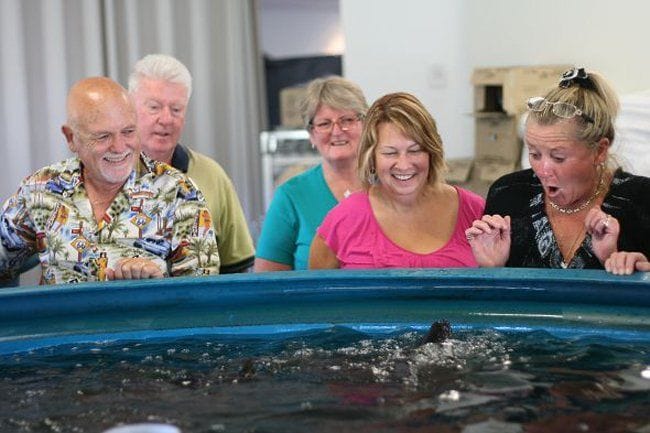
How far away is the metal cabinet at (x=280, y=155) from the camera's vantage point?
561 cm

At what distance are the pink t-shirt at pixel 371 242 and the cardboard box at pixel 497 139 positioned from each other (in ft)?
6.98

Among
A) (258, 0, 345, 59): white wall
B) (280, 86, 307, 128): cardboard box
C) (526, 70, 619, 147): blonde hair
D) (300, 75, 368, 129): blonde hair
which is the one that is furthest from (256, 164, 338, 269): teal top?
(258, 0, 345, 59): white wall

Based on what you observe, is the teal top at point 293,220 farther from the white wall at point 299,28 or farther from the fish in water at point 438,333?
the white wall at point 299,28

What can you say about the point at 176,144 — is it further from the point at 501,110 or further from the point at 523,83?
the point at 501,110

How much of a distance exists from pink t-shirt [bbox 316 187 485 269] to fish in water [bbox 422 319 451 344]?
0.43 meters

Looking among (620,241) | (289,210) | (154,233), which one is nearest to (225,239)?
(289,210)

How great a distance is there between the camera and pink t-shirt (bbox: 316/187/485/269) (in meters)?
2.77

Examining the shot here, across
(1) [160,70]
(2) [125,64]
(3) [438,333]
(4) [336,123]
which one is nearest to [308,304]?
(3) [438,333]

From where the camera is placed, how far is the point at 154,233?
2.64 metres

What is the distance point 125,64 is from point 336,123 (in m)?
2.51

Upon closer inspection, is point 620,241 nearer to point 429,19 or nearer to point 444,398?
point 444,398

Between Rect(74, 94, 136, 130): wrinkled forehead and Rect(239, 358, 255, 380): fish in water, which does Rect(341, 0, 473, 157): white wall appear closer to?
Rect(74, 94, 136, 130): wrinkled forehead

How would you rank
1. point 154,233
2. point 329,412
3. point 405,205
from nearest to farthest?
point 329,412
point 154,233
point 405,205

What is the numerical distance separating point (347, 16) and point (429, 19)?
0.47m
